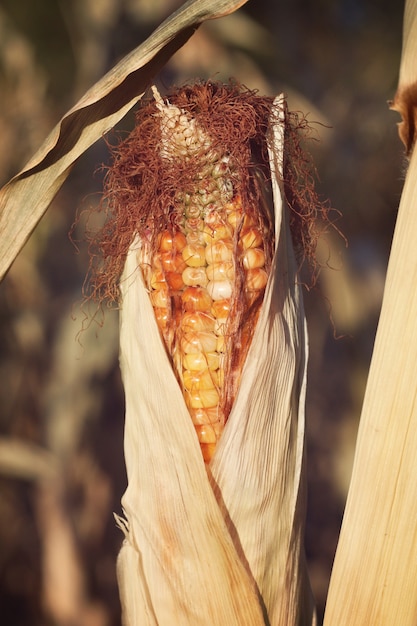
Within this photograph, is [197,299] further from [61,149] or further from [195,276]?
[61,149]

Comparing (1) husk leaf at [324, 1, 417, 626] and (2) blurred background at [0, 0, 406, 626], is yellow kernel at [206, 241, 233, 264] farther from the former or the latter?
(2) blurred background at [0, 0, 406, 626]

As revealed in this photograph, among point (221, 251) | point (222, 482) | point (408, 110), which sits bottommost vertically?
point (222, 482)

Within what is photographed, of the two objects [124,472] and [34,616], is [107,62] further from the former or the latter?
[34,616]

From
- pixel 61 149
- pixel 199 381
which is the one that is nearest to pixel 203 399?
pixel 199 381

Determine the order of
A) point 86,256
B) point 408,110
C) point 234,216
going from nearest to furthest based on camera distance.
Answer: point 408,110
point 234,216
point 86,256

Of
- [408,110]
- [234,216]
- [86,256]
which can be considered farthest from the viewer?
[86,256]

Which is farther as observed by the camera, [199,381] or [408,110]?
[199,381]

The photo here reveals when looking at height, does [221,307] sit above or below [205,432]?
above

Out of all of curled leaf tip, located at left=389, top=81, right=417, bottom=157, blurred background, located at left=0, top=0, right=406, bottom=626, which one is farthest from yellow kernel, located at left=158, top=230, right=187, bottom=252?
blurred background, located at left=0, top=0, right=406, bottom=626
